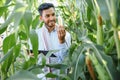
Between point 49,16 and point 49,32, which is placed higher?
point 49,16

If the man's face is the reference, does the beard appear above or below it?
below

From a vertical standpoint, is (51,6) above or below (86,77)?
above

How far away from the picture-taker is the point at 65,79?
0.85 m

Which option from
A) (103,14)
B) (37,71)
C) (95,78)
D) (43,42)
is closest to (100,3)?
(103,14)

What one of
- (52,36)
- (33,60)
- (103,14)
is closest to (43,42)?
(52,36)

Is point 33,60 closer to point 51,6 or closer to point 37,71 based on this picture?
point 37,71

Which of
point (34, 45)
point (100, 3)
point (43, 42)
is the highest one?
point (100, 3)

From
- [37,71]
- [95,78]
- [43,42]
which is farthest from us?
[43,42]

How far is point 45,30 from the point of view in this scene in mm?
1896

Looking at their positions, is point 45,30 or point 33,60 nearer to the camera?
point 33,60

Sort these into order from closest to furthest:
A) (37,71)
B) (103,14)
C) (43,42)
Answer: (103,14) < (37,71) < (43,42)

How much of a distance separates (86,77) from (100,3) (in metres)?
0.24

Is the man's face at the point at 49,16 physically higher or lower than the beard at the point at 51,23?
higher

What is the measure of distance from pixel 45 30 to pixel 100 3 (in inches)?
50.9
